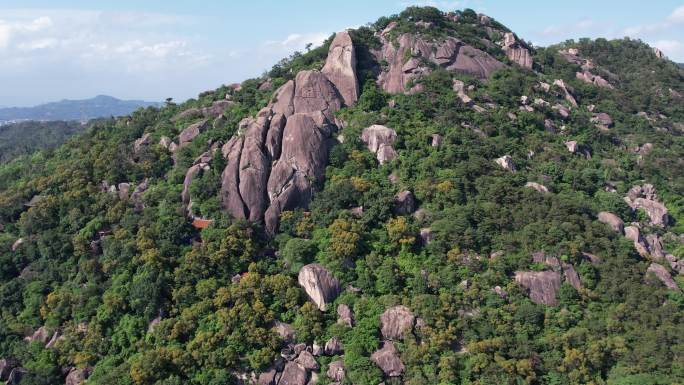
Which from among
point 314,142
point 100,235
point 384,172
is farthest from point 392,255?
point 100,235

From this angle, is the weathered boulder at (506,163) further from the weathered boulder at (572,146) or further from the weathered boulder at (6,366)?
the weathered boulder at (6,366)

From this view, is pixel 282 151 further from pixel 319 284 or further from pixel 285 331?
pixel 285 331

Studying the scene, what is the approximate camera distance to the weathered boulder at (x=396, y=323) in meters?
31.8

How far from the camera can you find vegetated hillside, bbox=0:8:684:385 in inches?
1216

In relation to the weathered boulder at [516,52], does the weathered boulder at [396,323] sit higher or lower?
lower

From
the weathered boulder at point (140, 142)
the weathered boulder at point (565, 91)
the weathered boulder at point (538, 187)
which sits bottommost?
the weathered boulder at point (538, 187)

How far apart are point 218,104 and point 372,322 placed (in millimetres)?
27757

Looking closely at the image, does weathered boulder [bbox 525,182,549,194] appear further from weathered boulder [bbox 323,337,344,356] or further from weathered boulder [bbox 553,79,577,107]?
weathered boulder [bbox 323,337,344,356]

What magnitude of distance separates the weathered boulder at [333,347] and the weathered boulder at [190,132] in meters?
22.6

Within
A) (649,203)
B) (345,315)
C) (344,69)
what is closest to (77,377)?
(345,315)

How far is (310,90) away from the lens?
46.9 m

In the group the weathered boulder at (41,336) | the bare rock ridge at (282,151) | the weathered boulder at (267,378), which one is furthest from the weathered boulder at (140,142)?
the weathered boulder at (267,378)

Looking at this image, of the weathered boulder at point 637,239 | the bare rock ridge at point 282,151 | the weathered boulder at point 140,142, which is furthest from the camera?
the weathered boulder at point 140,142

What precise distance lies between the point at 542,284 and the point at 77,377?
91.8 feet
